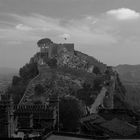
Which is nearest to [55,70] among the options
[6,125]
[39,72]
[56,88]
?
[39,72]

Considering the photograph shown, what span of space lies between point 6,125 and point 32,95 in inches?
2512

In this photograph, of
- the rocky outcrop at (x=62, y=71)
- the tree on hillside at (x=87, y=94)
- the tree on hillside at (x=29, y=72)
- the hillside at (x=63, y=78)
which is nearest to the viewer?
the tree on hillside at (x=87, y=94)

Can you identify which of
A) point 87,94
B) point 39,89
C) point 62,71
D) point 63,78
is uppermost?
point 62,71

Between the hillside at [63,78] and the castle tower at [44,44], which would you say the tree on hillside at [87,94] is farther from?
the castle tower at [44,44]

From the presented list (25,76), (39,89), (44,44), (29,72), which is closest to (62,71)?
(29,72)

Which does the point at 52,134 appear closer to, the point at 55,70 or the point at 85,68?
the point at 55,70

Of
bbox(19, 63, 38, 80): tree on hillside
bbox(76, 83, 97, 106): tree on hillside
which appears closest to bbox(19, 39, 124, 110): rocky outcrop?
bbox(76, 83, 97, 106): tree on hillside

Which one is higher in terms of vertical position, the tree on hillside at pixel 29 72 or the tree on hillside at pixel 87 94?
the tree on hillside at pixel 29 72

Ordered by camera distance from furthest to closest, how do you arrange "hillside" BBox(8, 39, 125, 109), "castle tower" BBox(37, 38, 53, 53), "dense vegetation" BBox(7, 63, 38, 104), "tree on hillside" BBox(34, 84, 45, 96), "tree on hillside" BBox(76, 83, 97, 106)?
1. "castle tower" BBox(37, 38, 53, 53)
2. "dense vegetation" BBox(7, 63, 38, 104)
3. "tree on hillside" BBox(34, 84, 45, 96)
4. "hillside" BBox(8, 39, 125, 109)
5. "tree on hillside" BBox(76, 83, 97, 106)

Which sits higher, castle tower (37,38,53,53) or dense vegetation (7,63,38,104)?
castle tower (37,38,53,53)

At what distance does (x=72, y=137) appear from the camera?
30.2 metres

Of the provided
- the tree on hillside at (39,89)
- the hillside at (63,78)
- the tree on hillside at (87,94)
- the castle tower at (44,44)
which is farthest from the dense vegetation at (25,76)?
the tree on hillside at (87,94)

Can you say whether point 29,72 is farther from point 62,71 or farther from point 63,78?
point 63,78

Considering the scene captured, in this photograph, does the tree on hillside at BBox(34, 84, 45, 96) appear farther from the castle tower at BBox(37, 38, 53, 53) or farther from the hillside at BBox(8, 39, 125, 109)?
the castle tower at BBox(37, 38, 53, 53)
